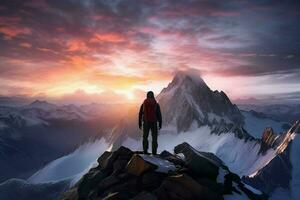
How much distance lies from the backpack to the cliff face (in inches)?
128

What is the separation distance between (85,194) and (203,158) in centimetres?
1001

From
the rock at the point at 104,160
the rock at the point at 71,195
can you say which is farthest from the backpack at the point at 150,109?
the rock at the point at 71,195

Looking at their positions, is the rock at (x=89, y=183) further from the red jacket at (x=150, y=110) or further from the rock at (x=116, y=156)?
the red jacket at (x=150, y=110)

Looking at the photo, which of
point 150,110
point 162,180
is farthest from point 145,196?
point 150,110

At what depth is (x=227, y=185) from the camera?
30.8 meters

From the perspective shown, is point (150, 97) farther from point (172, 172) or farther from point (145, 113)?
point (172, 172)

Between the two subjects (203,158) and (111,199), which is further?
(203,158)

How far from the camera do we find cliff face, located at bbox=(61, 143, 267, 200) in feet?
92.3

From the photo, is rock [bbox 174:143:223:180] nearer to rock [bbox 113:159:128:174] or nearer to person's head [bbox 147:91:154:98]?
rock [bbox 113:159:128:174]

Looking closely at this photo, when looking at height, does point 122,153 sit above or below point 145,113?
below

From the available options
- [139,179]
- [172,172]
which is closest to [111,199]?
[139,179]

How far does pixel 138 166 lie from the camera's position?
3109 centimetres

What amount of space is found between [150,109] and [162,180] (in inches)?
263

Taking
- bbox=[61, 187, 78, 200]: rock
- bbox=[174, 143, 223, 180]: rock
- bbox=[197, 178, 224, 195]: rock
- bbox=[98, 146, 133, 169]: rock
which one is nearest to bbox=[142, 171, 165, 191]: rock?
bbox=[174, 143, 223, 180]: rock
